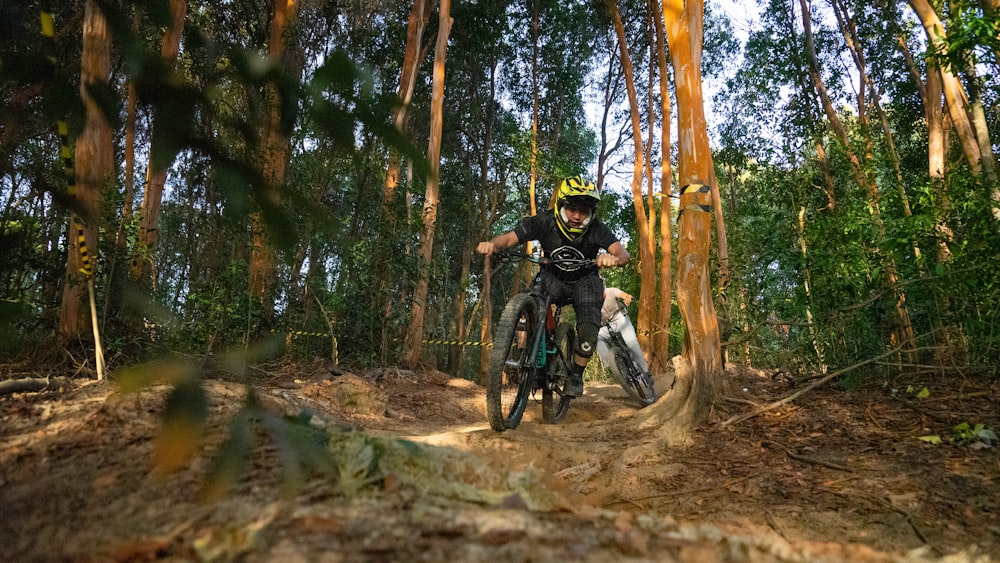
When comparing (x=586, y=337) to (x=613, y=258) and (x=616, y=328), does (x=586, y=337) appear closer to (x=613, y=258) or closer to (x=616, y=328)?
(x=613, y=258)

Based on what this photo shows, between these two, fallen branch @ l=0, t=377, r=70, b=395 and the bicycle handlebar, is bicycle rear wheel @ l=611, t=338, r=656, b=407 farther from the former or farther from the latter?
fallen branch @ l=0, t=377, r=70, b=395

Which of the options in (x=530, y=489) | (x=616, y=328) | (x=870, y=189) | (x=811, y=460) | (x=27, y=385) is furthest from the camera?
(x=870, y=189)

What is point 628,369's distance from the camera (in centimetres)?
695

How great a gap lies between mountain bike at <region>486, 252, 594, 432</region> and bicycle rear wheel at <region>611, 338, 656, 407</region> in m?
1.40

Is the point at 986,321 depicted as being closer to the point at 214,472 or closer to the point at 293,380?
the point at 214,472

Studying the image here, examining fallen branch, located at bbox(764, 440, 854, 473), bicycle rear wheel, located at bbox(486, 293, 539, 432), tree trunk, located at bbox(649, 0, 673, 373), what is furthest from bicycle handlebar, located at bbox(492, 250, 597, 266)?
tree trunk, located at bbox(649, 0, 673, 373)

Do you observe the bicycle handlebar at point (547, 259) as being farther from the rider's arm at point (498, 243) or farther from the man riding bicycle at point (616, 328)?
the man riding bicycle at point (616, 328)

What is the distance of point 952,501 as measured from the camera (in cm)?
259

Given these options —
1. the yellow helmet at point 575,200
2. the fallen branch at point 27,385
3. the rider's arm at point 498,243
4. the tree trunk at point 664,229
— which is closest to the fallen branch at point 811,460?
the yellow helmet at point 575,200

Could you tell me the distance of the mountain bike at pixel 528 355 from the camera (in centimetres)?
418

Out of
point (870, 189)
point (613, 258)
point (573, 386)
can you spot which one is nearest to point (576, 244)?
point (613, 258)

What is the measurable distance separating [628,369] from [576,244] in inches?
98.3

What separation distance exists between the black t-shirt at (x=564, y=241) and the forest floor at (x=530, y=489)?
4.18ft

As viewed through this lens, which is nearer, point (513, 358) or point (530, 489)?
point (530, 489)
